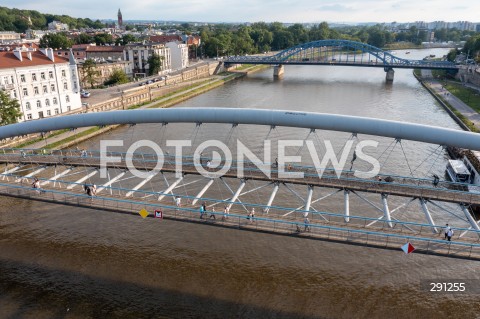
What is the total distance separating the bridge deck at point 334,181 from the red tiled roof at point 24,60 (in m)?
16.4

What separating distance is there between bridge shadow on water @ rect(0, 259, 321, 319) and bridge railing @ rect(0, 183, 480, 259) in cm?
314

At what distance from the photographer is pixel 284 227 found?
42.8 feet

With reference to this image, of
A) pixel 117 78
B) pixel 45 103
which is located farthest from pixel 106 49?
pixel 45 103

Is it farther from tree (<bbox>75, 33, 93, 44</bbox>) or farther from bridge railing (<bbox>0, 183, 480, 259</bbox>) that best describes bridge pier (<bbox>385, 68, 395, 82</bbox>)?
tree (<bbox>75, 33, 93, 44</bbox>)

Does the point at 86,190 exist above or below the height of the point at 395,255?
above

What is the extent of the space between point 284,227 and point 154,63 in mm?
52726

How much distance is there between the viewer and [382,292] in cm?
1462

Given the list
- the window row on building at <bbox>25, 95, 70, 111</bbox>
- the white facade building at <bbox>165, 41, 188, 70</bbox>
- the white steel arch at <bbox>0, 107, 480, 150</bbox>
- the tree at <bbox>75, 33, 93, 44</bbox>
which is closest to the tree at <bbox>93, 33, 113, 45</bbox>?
the tree at <bbox>75, 33, 93, 44</bbox>

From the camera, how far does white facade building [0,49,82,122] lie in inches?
1267

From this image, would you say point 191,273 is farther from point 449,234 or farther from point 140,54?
point 140,54

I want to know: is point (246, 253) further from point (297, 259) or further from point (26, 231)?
point (26, 231)

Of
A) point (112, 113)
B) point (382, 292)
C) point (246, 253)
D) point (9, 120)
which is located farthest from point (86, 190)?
point (9, 120)

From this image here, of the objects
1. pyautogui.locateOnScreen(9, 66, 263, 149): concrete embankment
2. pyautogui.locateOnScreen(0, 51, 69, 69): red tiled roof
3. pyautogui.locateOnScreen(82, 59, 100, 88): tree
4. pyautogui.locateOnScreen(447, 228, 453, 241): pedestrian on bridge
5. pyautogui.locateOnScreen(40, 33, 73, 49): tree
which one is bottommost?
pyautogui.locateOnScreen(9, 66, 263, 149): concrete embankment

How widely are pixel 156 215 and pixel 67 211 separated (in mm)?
9401
